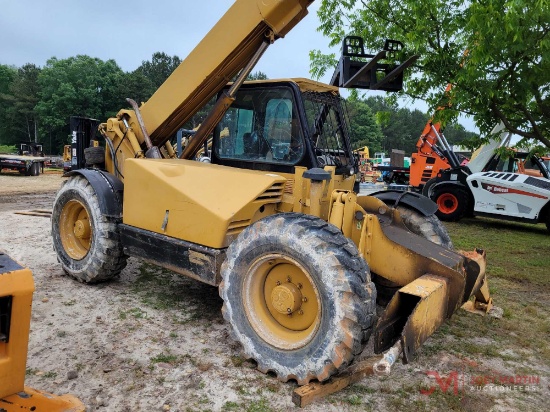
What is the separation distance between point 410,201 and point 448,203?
8024 mm

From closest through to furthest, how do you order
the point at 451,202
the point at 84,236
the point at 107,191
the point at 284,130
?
the point at 284,130
the point at 107,191
the point at 84,236
the point at 451,202

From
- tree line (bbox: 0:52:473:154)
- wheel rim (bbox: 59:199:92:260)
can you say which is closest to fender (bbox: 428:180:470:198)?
wheel rim (bbox: 59:199:92:260)

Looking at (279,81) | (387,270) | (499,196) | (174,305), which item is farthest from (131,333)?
(499,196)

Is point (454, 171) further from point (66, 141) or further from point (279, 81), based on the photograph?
point (66, 141)

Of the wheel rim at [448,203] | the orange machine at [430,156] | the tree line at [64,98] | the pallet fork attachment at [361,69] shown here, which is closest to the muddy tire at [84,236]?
the pallet fork attachment at [361,69]

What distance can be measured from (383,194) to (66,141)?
48.8m

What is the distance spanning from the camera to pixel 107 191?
497cm

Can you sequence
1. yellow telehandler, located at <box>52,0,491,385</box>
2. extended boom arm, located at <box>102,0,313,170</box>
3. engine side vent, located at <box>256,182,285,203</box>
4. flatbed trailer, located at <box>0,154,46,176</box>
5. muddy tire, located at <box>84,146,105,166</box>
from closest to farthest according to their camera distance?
1. yellow telehandler, located at <box>52,0,491,385</box>
2. engine side vent, located at <box>256,182,285,203</box>
3. extended boom arm, located at <box>102,0,313,170</box>
4. muddy tire, located at <box>84,146,105,166</box>
5. flatbed trailer, located at <box>0,154,46,176</box>

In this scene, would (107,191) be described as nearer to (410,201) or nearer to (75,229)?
(75,229)

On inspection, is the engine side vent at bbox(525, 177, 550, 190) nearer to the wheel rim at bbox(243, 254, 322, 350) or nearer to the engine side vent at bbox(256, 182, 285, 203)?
the engine side vent at bbox(256, 182, 285, 203)

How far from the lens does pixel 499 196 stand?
1104 cm

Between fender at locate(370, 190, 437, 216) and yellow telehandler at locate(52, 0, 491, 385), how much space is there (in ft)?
0.05

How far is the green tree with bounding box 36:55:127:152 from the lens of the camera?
45969 mm

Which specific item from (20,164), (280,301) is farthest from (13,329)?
(20,164)
